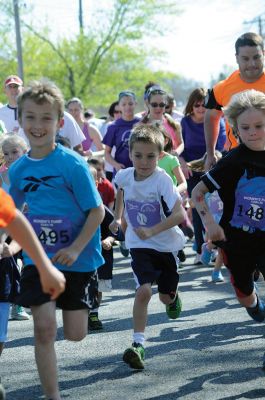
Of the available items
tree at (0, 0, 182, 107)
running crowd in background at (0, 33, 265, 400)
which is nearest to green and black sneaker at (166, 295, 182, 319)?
running crowd in background at (0, 33, 265, 400)

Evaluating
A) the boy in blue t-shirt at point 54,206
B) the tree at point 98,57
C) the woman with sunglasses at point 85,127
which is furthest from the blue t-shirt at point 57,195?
the tree at point 98,57

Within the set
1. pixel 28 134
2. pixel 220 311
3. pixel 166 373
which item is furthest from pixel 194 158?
pixel 28 134

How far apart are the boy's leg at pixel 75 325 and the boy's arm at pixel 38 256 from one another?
1.52 metres

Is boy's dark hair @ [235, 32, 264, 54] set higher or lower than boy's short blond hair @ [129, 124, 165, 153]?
higher

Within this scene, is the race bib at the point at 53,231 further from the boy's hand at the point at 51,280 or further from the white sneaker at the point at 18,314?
the white sneaker at the point at 18,314

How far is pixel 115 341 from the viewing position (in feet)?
23.5

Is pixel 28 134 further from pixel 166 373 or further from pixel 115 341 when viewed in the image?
pixel 115 341

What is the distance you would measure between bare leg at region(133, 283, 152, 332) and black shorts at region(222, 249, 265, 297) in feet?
1.94

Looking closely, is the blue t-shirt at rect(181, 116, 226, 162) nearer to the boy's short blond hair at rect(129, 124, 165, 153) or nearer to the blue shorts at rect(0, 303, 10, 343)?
the boy's short blond hair at rect(129, 124, 165, 153)

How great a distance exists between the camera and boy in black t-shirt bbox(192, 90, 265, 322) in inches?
238

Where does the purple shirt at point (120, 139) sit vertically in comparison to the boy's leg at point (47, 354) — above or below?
above

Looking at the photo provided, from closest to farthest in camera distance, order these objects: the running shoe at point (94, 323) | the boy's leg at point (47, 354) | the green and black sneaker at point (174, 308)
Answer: the boy's leg at point (47, 354) < the green and black sneaker at point (174, 308) < the running shoe at point (94, 323)

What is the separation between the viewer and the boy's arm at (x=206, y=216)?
5.89 meters

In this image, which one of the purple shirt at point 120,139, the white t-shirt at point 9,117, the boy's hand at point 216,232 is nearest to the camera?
the boy's hand at point 216,232
